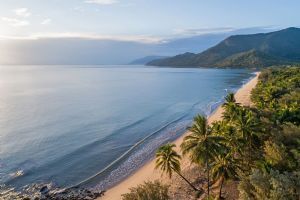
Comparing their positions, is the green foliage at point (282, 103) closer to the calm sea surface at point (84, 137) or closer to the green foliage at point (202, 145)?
the green foliage at point (202, 145)

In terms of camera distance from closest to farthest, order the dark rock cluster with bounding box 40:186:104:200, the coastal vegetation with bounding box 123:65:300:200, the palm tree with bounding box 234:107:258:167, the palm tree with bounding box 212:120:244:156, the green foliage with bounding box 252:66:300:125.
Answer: the coastal vegetation with bounding box 123:65:300:200 < the palm tree with bounding box 212:120:244:156 < the palm tree with bounding box 234:107:258:167 < the dark rock cluster with bounding box 40:186:104:200 < the green foliage with bounding box 252:66:300:125

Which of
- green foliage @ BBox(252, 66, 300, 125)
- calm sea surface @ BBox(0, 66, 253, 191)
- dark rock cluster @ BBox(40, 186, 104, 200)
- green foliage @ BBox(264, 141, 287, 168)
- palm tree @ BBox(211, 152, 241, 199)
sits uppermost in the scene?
green foliage @ BBox(252, 66, 300, 125)

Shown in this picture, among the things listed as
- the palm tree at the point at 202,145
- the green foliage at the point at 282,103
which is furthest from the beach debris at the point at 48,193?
the green foliage at the point at 282,103

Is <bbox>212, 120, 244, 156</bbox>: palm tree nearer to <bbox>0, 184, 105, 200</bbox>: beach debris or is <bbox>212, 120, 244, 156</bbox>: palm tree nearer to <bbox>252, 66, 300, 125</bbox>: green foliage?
<bbox>252, 66, 300, 125</bbox>: green foliage

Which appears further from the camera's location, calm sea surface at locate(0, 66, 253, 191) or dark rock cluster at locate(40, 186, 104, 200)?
calm sea surface at locate(0, 66, 253, 191)

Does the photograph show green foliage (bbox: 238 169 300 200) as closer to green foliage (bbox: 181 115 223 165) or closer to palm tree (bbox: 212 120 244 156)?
green foliage (bbox: 181 115 223 165)

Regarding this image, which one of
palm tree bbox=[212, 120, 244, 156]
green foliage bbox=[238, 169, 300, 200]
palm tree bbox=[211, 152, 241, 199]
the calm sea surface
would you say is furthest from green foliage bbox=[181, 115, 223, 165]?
the calm sea surface

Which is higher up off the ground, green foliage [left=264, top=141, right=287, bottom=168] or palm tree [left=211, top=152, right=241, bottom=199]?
green foliage [left=264, top=141, right=287, bottom=168]

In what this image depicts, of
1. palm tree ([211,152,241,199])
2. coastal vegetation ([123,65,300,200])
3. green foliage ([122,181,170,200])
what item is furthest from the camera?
palm tree ([211,152,241,199])

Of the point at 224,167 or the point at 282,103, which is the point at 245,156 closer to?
the point at 224,167
